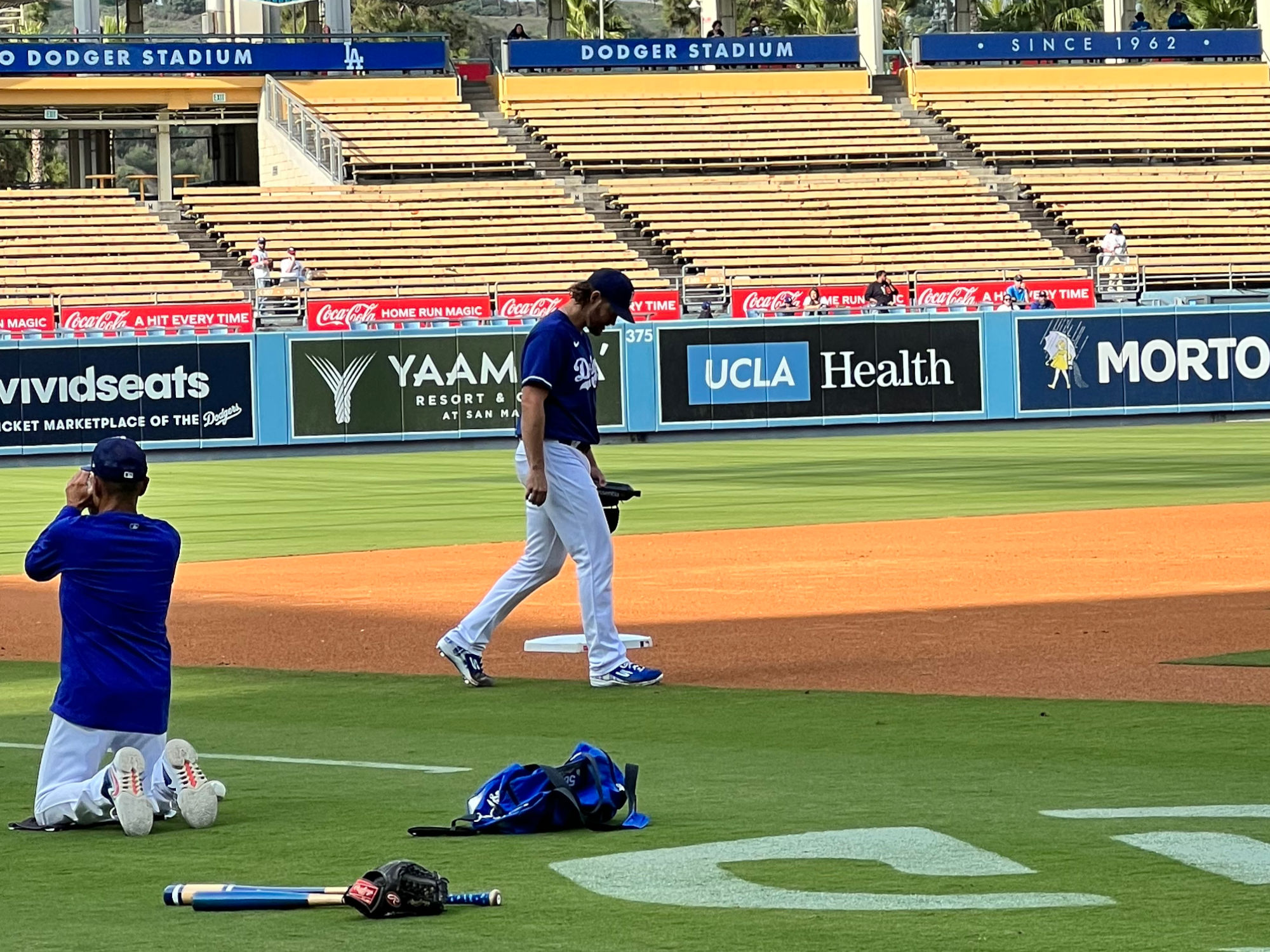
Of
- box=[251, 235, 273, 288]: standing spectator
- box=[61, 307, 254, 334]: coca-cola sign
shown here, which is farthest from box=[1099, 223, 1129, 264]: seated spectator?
box=[61, 307, 254, 334]: coca-cola sign

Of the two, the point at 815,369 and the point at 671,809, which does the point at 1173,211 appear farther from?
the point at 671,809

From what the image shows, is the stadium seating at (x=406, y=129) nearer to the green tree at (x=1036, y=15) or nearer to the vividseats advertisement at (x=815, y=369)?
the vividseats advertisement at (x=815, y=369)

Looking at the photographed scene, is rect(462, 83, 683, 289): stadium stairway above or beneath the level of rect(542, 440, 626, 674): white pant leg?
above

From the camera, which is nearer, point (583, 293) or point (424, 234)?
point (583, 293)

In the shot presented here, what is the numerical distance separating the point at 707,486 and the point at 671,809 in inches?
776

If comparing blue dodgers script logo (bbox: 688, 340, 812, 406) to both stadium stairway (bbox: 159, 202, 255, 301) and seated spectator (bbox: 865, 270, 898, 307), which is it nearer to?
seated spectator (bbox: 865, 270, 898, 307)

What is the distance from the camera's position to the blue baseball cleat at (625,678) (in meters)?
11.2

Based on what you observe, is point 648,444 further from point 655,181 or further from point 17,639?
point 17,639

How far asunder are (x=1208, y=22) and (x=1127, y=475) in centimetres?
5464

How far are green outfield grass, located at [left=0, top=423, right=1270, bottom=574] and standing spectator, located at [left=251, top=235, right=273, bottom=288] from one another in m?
7.81

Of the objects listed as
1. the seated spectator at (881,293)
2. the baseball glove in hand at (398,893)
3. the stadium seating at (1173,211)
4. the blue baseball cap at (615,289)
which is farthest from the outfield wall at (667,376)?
the baseball glove in hand at (398,893)

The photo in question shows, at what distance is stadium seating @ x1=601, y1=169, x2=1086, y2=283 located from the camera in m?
45.9

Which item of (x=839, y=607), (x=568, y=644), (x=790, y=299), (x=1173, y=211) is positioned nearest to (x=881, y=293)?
(x=790, y=299)

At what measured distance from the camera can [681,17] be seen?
112m
